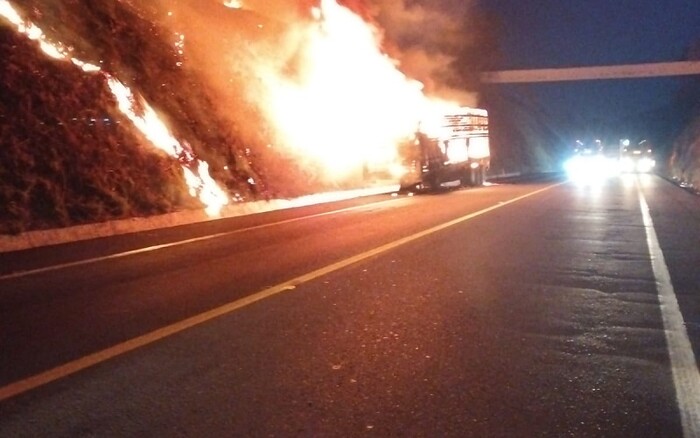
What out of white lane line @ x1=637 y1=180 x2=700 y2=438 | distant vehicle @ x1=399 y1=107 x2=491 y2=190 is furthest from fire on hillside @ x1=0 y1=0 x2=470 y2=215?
white lane line @ x1=637 y1=180 x2=700 y2=438

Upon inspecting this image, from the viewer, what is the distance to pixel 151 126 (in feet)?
86.8

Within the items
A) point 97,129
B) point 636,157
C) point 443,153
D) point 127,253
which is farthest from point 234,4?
point 636,157

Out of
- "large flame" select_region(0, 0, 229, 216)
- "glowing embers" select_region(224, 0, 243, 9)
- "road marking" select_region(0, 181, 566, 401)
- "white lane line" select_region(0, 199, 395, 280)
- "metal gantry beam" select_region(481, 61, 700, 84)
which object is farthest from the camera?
"metal gantry beam" select_region(481, 61, 700, 84)

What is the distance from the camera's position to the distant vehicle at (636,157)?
89.9 m

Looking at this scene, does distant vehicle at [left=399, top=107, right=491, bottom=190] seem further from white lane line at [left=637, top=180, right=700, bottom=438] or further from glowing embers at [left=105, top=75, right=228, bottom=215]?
white lane line at [left=637, top=180, right=700, bottom=438]

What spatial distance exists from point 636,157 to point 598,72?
31193 mm

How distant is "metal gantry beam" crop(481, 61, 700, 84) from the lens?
6150 cm

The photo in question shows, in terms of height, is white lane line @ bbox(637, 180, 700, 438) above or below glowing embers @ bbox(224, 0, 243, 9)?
below

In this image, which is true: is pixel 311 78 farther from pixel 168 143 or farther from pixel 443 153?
pixel 168 143

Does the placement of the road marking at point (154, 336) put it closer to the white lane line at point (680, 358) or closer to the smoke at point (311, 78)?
the white lane line at point (680, 358)

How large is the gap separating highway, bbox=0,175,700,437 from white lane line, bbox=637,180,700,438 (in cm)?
2

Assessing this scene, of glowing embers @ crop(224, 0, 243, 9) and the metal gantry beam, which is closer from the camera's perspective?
glowing embers @ crop(224, 0, 243, 9)

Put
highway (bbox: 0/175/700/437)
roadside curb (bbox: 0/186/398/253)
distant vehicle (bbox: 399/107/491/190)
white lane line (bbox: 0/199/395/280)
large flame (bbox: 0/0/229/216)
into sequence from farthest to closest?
1. distant vehicle (bbox: 399/107/491/190)
2. large flame (bbox: 0/0/229/216)
3. roadside curb (bbox: 0/186/398/253)
4. white lane line (bbox: 0/199/395/280)
5. highway (bbox: 0/175/700/437)

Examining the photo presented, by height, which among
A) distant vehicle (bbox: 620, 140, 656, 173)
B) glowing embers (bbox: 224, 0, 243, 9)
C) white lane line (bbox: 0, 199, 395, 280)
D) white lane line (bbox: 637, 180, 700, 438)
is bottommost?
distant vehicle (bbox: 620, 140, 656, 173)
